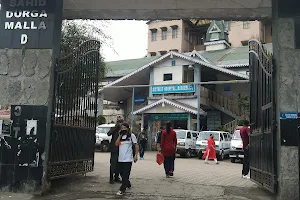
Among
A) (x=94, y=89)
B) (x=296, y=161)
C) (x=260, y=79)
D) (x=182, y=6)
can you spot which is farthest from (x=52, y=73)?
(x=296, y=161)

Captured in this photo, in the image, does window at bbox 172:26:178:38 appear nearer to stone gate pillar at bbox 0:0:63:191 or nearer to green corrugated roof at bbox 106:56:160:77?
green corrugated roof at bbox 106:56:160:77

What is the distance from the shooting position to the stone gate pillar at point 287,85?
6.52 m

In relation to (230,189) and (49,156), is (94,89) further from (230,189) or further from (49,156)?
(230,189)

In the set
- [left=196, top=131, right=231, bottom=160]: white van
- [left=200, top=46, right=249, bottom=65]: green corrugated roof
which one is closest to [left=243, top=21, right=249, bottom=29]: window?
[left=200, top=46, right=249, bottom=65]: green corrugated roof

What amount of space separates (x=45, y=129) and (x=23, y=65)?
144cm

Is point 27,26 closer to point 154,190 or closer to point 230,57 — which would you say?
point 154,190

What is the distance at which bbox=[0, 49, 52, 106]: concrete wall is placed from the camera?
7.10 metres

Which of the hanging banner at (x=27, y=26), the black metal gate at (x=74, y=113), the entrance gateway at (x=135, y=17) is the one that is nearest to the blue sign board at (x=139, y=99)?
the black metal gate at (x=74, y=113)

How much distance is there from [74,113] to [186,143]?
1366cm

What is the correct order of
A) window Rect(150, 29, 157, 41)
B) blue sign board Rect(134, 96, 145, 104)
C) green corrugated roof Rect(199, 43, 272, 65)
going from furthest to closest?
1. window Rect(150, 29, 157, 41)
2. blue sign board Rect(134, 96, 145, 104)
3. green corrugated roof Rect(199, 43, 272, 65)

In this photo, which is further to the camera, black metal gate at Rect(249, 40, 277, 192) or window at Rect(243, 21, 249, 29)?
window at Rect(243, 21, 249, 29)

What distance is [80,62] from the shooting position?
8289 millimetres

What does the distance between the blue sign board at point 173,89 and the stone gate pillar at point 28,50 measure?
19.3 m

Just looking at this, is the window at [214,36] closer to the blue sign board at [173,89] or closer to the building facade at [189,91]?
the building facade at [189,91]
